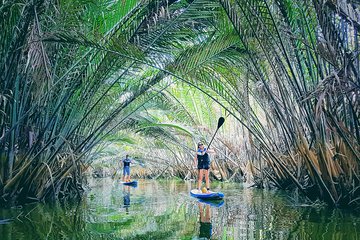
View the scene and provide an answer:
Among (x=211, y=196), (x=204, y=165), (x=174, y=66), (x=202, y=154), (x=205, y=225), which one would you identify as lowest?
(x=205, y=225)

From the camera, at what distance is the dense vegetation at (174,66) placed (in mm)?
4387

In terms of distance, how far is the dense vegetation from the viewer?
14.4ft

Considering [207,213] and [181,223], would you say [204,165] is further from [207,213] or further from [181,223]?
[181,223]

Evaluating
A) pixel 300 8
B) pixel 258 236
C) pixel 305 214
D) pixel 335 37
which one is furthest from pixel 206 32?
pixel 258 236

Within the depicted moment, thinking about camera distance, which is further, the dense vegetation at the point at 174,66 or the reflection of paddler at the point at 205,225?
the dense vegetation at the point at 174,66

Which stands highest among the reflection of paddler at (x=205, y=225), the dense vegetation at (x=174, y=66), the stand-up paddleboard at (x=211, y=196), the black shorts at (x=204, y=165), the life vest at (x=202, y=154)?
the dense vegetation at (x=174, y=66)

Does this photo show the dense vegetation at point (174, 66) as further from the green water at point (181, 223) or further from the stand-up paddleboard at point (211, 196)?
the stand-up paddleboard at point (211, 196)

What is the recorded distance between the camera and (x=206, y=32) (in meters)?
7.09

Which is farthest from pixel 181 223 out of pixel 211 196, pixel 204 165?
pixel 204 165

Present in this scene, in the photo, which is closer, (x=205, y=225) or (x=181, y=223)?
(x=205, y=225)

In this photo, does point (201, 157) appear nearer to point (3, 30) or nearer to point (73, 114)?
point (73, 114)

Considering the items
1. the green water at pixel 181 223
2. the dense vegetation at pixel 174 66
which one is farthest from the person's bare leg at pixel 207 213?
the dense vegetation at pixel 174 66

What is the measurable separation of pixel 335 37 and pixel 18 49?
11.4 ft

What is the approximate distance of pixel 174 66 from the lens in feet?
20.2
